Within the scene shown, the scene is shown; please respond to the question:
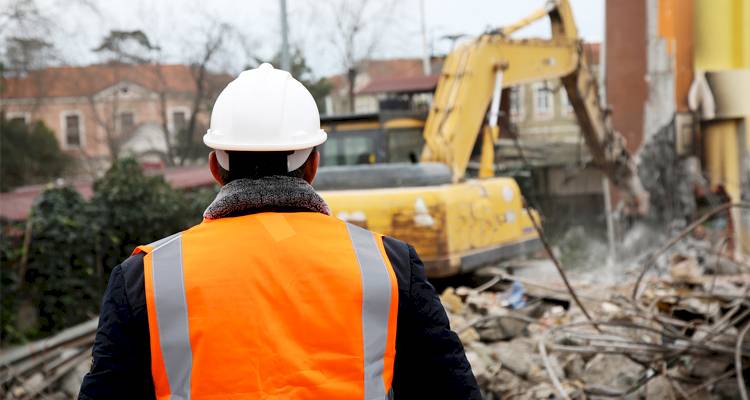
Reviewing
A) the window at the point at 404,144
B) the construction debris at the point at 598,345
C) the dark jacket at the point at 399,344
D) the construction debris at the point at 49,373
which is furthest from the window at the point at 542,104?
the dark jacket at the point at 399,344

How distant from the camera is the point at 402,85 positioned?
2908 centimetres

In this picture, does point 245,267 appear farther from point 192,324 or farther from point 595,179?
point 595,179

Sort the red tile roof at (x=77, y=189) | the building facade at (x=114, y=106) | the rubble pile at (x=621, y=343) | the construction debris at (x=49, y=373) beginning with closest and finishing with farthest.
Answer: the rubble pile at (x=621, y=343) < the construction debris at (x=49, y=373) < the red tile roof at (x=77, y=189) < the building facade at (x=114, y=106)

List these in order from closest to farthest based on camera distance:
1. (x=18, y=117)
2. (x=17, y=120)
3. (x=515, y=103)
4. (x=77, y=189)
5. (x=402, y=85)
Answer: (x=77, y=189) < (x=17, y=120) < (x=18, y=117) < (x=515, y=103) < (x=402, y=85)

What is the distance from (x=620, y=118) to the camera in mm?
15703

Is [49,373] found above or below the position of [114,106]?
below

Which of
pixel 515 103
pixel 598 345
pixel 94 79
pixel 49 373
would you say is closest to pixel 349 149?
pixel 49 373

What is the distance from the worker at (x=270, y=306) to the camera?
1.75 meters

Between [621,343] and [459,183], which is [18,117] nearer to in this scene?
[459,183]

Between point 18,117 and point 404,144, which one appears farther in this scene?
point 18,117

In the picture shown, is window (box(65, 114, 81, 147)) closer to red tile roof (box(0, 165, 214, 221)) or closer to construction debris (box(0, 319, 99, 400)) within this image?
red tile roof (box(0, 165, 214, 221))

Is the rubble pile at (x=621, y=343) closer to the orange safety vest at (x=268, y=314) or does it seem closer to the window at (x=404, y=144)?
the orange safety vest at (x=268, y=314)

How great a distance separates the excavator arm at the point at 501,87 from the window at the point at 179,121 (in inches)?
483

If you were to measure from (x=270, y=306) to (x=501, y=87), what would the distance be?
887cm
